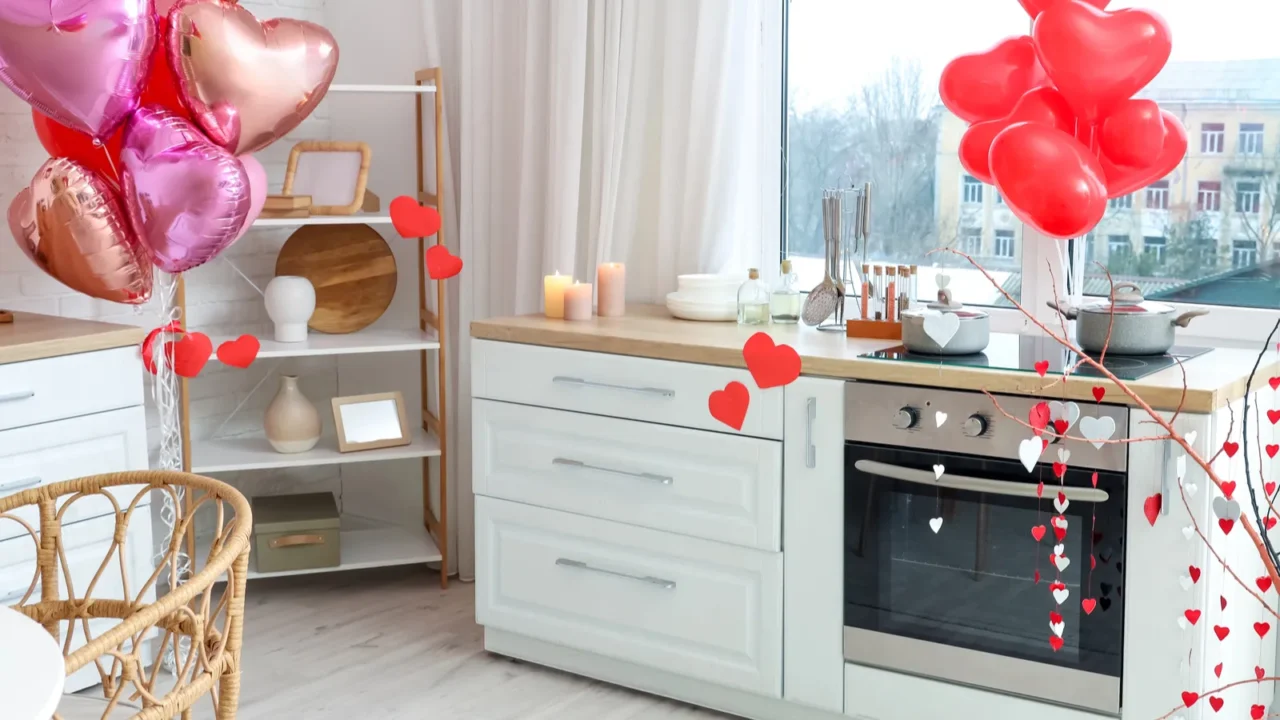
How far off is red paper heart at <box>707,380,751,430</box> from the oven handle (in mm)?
250

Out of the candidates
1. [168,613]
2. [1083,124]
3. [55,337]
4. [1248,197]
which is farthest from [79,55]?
[1248,197]

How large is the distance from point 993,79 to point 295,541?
2122 millimetres

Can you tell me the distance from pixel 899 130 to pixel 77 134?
1741mm

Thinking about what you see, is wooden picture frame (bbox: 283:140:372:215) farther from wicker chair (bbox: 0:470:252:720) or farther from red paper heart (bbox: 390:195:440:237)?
wicker chair (bbox: 0:470:252:720)

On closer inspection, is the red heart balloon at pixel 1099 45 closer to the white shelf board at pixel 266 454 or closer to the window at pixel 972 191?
the window at pixel 972 191

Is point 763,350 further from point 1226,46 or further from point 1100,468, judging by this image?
point 1226,46

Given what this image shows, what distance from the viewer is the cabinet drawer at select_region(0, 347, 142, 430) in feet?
8.09

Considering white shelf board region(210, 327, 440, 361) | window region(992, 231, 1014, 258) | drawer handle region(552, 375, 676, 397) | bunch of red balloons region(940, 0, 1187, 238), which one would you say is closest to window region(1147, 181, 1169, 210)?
window region(992, 231, 1014, 258)

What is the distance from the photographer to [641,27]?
3014mm

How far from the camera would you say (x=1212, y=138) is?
8.34 ft

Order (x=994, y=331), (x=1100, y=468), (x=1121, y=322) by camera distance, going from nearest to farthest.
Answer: (x=1100, y=468) → (x=1121, y=322) → (x=994, y=331)

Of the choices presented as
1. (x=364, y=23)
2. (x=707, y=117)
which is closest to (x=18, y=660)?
(x=707, y=117)

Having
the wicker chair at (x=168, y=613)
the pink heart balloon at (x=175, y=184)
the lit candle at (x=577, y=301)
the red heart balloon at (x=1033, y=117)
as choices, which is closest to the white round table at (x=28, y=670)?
the wicker chair at (x=168, y=613)

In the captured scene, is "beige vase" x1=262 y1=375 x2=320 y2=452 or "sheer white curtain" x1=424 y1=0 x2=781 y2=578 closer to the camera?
"sheer white curtain" x1=424 y1=0 x2=781 y2=578
